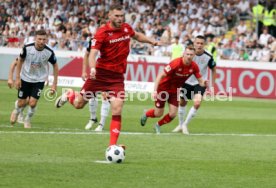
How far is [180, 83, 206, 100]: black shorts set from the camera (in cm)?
1950

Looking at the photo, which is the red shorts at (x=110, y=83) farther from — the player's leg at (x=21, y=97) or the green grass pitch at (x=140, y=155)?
the player's leg at (x=21, y=97)

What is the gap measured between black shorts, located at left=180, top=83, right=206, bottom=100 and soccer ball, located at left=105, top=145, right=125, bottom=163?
291 inches

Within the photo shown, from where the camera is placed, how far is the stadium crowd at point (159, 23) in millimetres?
36094

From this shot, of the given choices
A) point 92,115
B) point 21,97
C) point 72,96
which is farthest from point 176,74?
point 21,97

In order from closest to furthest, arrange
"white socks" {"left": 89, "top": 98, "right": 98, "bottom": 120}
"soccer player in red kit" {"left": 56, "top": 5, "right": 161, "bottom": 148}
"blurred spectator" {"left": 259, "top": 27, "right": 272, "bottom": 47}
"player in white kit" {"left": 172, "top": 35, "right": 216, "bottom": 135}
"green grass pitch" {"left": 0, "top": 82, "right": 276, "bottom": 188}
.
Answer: "green grass pitch" {"left": 0, "top": 82, "right": 276, "bottom": 188}
"soccer player in red kit" {"left": 56, "top": 5, "right": 161, "bottom": 148}
"white socks" {"left": 89, "top": 98, "right": 98, "bottom": 120}
"player in white kit" {"left": 172, "top": 35, "right": 216, "bottom": 135}
"blurred spectator" {"left": 259, "top": 27, "right": 272, "bottom": 47}

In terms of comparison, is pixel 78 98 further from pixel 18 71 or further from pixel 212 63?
pixel 212 63

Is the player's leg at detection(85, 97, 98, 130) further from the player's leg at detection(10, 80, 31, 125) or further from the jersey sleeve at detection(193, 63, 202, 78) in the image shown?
the jersey sleeve at detection(193, 63, 202, 78)

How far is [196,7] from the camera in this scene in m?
40.6

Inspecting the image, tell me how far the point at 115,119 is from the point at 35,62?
5581mm

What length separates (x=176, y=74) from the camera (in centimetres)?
1800

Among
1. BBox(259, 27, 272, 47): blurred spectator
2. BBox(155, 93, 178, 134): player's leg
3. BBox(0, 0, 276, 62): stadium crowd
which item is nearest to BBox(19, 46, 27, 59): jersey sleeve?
BBox(155, 93, 178, 134): player's leg

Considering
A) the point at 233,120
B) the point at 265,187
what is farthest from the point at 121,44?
the point at 233,120

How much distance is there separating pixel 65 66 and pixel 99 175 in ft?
90.5

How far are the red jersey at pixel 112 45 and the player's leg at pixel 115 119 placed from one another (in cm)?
61
